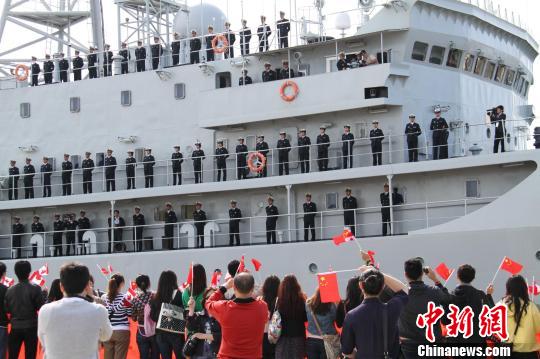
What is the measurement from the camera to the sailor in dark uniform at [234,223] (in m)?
24.7

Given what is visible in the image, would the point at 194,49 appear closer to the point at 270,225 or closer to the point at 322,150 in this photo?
the point at 322,150

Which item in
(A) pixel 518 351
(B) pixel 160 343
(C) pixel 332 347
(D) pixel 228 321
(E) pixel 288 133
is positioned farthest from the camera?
(E) pixel 288 133

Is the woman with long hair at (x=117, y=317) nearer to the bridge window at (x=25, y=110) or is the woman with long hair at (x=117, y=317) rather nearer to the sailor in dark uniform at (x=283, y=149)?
the sailor in dark uniform at (x=283, y=149)

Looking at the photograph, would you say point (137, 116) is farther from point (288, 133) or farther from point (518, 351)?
point (518, 351)

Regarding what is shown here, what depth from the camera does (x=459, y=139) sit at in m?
24.5

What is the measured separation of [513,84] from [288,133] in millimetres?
7302

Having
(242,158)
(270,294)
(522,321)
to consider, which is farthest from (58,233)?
(522,321)

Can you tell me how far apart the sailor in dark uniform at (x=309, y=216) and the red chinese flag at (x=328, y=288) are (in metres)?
13.4

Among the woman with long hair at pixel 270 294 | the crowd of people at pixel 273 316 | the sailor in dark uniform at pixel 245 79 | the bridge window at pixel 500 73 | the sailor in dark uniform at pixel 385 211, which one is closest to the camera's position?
the crowd of people at pixel 273 316

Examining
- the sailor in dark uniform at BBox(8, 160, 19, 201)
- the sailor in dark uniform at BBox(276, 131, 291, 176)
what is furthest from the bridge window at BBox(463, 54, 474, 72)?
the sailor in dark uniform at BBox(8, 160, 19, 201)

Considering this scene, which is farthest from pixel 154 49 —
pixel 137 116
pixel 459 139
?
pixel 459 139

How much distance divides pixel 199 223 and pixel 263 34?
18.2 feet

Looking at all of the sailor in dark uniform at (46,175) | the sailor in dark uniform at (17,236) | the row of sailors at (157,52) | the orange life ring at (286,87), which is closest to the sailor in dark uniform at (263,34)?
the row of sailors at (157,52)

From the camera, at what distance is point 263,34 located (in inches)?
1032
